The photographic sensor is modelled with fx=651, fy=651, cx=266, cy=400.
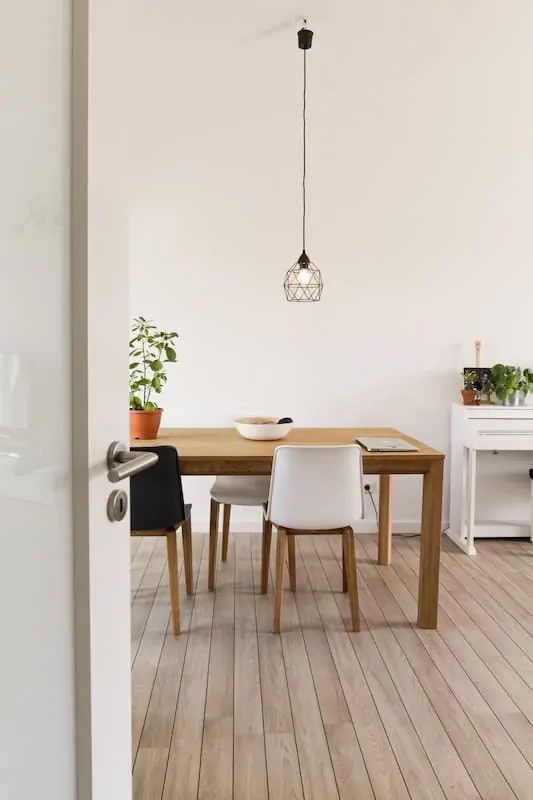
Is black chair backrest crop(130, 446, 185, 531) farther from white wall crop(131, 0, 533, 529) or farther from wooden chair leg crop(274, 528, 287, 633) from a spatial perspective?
white wall crop(131, 0, 533, 529)

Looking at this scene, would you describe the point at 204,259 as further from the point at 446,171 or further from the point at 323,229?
the point at 446,171

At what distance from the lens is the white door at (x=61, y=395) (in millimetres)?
731

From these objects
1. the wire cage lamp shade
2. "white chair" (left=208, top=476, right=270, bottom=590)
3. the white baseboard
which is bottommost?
the white baseboard

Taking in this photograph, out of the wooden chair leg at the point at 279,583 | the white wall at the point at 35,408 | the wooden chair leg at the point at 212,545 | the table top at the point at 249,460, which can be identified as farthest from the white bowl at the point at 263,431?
the white wall at the point at 35,408

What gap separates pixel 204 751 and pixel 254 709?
271mm

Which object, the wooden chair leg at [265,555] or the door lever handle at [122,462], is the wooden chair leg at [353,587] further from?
the door lever handle at [122,462]

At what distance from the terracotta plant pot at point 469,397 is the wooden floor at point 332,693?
3.82 ft

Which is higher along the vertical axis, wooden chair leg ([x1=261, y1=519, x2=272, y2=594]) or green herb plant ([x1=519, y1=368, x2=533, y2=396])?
green herb plant ([x1=519, y1=368, x2=533, y2=396])

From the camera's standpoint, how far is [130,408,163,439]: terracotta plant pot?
320 centimetres

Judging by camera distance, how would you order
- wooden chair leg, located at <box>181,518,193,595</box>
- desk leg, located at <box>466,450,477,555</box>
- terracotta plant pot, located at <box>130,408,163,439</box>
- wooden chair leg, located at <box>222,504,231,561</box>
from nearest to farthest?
wooden chair leg, located at <box>181,518,193,595</box>, terracotta plant pot, located at <box>130,408,163,439</box>, wooden chair leg, located at <box>222,504,231,561</box>, desk leg, located at <box>466,450,477,555</box>

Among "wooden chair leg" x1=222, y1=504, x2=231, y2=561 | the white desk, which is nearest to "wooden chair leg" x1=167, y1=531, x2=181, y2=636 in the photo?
"wooden chair leg" x1=222, y1=504, x2=231, y2=561

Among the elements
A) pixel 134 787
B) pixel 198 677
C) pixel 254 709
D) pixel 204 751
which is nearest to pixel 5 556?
pixel 134 787

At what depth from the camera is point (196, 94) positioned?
4.13 meters

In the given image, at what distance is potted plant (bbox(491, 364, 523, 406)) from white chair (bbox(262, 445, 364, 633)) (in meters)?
1.80
